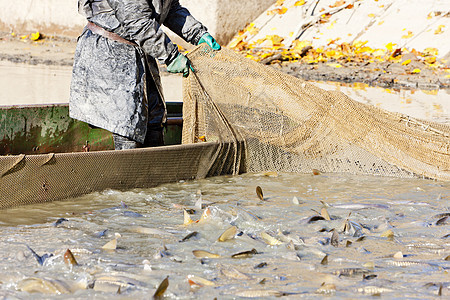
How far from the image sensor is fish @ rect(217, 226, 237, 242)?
3172 mm

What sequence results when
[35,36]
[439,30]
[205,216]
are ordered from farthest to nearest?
[35,36] < [439,30] < [205,216]

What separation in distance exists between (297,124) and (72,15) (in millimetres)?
12689

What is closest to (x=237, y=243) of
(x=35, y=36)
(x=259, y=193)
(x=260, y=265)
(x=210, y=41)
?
(x=260, y=265)

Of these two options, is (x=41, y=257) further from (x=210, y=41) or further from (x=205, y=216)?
(x=210, y=41)

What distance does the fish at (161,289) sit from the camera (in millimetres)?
2461

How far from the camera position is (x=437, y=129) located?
4.66 metres

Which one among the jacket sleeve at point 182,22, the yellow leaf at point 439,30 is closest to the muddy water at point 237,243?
the jacket sleeve at point 182,22

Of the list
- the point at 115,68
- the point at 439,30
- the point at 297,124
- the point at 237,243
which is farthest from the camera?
the point at 439,30

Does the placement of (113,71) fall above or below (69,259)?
above

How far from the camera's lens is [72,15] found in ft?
52.3

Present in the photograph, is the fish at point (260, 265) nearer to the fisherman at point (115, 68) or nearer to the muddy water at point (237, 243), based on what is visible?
the muddy water at point (237, 243)

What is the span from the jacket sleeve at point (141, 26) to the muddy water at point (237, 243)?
101 centimetres

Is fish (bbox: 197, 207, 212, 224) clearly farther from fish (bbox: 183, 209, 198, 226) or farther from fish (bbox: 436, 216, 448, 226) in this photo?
fish (bbox: 436, 216, 448, 226)

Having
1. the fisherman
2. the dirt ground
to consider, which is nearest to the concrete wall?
the dirt ground
